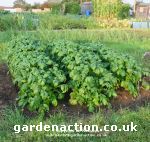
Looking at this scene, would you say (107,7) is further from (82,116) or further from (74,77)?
(82,116)

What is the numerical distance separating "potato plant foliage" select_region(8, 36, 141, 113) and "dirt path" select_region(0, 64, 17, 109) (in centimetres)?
28

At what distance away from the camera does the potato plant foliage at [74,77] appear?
15.0 feet

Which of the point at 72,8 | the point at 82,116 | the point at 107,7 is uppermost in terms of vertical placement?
the point at 107,7

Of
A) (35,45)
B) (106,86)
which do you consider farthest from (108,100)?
(35,45)

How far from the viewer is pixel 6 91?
5.41 m

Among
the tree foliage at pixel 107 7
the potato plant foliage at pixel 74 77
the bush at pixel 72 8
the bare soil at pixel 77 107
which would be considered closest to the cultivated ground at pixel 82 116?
the bare soil at pixel 77 107

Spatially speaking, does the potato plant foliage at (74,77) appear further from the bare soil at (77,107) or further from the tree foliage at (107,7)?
the tree foliage at (107,7)

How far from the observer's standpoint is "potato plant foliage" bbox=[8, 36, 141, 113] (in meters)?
4.57

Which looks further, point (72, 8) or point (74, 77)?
point (72, 8)

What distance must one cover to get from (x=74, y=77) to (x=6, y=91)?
1244 millimetres

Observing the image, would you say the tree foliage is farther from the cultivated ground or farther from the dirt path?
the cultivated ground

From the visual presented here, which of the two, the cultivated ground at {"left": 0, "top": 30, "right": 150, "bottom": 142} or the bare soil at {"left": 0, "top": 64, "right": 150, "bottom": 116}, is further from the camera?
the bare soil at {"left": 0, "top": 64, "right": 150, "bottom": 116}

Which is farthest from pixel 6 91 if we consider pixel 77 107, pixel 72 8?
pixel 72 8

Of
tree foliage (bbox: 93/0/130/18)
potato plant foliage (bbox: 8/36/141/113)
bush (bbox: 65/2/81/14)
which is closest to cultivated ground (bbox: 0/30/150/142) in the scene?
potato plant foliage (bbox: 8/36/141/113)
